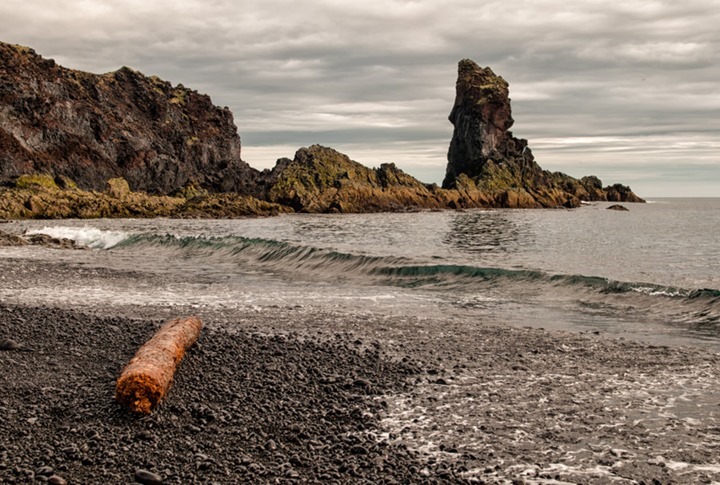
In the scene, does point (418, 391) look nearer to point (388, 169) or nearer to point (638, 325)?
point (638, 325)

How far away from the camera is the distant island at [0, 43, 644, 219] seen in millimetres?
100500

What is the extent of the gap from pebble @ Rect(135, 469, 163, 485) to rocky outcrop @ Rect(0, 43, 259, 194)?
11671 centimetres

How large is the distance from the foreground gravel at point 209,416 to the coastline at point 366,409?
1.2 inches

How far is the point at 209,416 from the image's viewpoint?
8500 mm

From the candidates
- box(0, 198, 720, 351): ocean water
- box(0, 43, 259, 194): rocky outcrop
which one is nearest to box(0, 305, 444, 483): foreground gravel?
box(0, 198, 720, 351): ocean water

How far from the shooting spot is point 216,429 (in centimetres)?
813

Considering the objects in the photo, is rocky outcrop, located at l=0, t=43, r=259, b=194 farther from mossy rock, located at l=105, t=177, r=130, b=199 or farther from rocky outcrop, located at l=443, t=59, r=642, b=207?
rocky outcrop, located at l=443, t=59, r=642, b=207

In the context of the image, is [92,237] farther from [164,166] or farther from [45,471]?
[164,166]

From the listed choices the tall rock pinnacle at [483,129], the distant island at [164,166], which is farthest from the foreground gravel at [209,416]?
the tall rock pinnacle at [483,129]

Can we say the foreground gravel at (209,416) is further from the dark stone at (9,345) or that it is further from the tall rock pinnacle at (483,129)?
the tall rock pinnacle at (483,129)

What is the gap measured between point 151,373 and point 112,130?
14418cm

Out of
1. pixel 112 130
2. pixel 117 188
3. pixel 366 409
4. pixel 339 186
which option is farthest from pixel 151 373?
pixel 112 130

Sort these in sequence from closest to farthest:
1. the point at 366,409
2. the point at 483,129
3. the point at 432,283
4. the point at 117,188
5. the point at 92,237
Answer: the point at 366,409 < the point at 432,283 < the point at 92,237 < the point at 117,188 < the point at 483,129

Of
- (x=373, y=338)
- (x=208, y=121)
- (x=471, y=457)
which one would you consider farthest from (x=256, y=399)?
(x=208, y=121)
